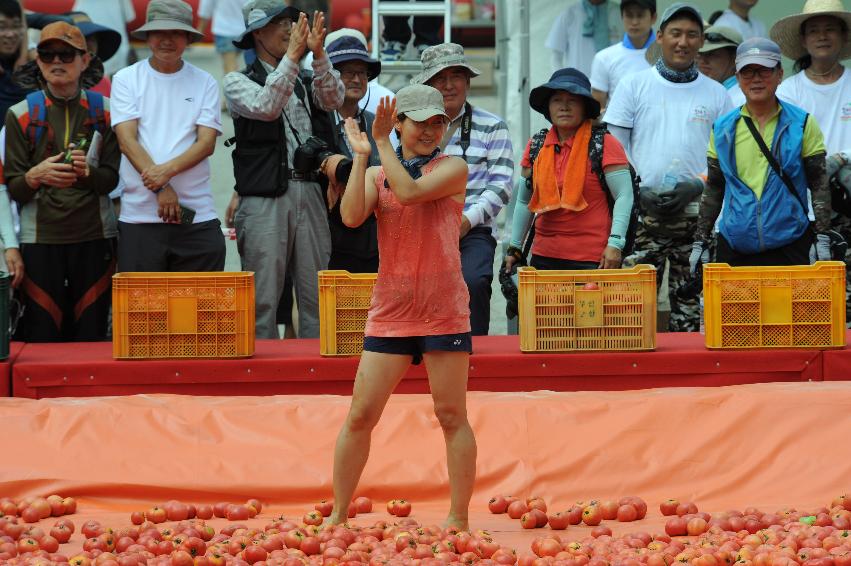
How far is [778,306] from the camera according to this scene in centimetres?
656

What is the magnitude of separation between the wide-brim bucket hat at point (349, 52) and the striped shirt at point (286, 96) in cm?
30

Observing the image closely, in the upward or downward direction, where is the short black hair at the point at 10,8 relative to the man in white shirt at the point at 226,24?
downward

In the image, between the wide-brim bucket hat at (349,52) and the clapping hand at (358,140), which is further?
the wide-brim bucket hat at (349,52)

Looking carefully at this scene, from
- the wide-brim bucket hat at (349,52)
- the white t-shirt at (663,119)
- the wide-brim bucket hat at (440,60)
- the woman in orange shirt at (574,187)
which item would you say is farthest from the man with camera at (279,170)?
the white t-shirt at (663,119)

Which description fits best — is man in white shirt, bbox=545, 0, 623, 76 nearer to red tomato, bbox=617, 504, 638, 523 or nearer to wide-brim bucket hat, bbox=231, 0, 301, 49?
wide-brim bucket hat, bbox=231, 0, 301, 49

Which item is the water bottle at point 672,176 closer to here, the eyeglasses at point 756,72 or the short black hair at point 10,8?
the eyeglasses at point 756,72

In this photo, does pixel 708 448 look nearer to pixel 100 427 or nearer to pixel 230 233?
pixel 100 427

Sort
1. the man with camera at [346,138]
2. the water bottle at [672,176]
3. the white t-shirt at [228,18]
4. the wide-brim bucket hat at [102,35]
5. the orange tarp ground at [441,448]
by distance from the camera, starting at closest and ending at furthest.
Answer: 1. the orange tarp ground at [441,448]
2. the man with camera at [346,138]
3. the water bottle at [672,176]
4. the wide-brim bucket hat at [102,35]
5. the white t-shirt at [228,18]

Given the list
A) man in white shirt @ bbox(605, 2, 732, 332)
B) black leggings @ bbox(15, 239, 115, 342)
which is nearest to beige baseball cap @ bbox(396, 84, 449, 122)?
black leggings @ bbox(15, 239, 115, 342)

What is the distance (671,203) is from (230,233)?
102 inches

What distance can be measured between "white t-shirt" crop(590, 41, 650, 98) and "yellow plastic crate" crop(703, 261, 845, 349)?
255 cm

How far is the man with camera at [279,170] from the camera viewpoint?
23.6 feet

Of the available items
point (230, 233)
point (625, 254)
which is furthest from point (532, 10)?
point (625, 254)

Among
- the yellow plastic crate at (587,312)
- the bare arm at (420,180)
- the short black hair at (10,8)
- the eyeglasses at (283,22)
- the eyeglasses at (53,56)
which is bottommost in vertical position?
the yellow plastic crate at (587,312)
